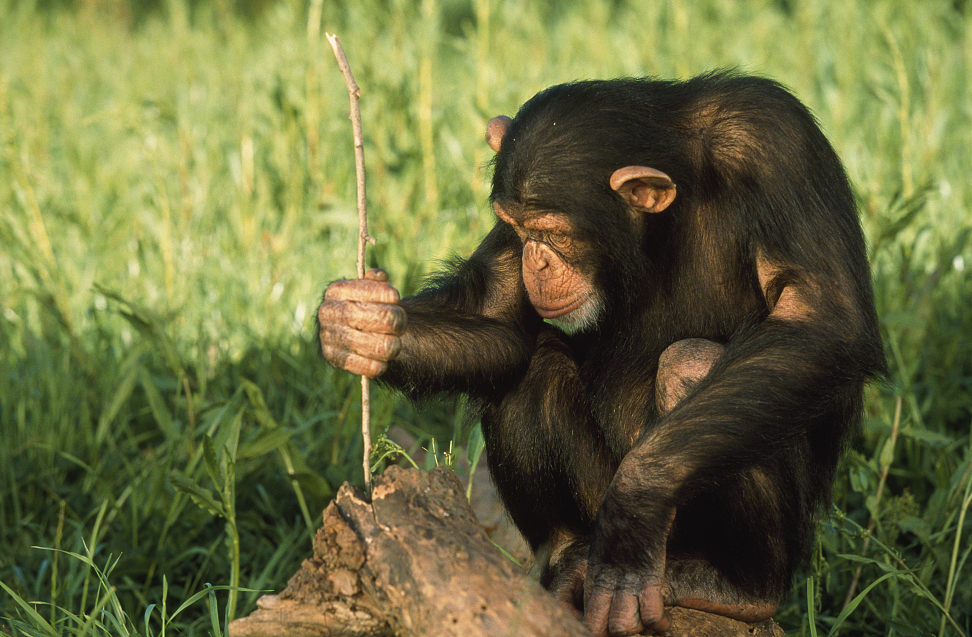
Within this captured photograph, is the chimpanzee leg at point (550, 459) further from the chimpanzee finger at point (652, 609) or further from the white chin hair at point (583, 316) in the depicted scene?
the chimpanzee finger at point (652, 609)

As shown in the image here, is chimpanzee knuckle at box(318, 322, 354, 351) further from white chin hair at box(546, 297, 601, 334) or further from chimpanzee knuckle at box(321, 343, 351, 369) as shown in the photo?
white chin hair at box(546, 297, 601, 334)

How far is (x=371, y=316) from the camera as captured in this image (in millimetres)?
2699

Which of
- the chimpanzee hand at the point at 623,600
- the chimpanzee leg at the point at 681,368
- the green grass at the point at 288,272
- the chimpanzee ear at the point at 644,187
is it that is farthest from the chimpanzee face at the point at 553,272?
the green grass at the point at 288,272

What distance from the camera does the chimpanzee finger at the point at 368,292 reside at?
2.71 m

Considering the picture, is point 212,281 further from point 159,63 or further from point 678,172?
point 159,63

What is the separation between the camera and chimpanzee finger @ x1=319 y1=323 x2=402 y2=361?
2709 mm

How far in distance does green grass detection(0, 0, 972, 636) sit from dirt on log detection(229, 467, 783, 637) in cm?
53

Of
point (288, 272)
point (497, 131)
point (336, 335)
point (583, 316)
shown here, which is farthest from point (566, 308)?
point (288, 272)

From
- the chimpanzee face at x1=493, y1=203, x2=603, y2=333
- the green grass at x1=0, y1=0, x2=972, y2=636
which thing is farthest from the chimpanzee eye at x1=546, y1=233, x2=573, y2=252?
the green grass at x1=0, y1=0, x2=972, y2=636

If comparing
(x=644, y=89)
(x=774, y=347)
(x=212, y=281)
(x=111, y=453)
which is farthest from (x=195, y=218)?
(x=774, y=347)

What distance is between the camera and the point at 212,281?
18.1 feet

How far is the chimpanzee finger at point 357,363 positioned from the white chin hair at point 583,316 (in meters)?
0.61

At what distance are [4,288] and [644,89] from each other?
161 inches

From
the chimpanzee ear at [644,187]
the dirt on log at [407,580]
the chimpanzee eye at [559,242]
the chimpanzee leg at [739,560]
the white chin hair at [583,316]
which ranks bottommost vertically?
the chimpanzee leg at [739,560]
